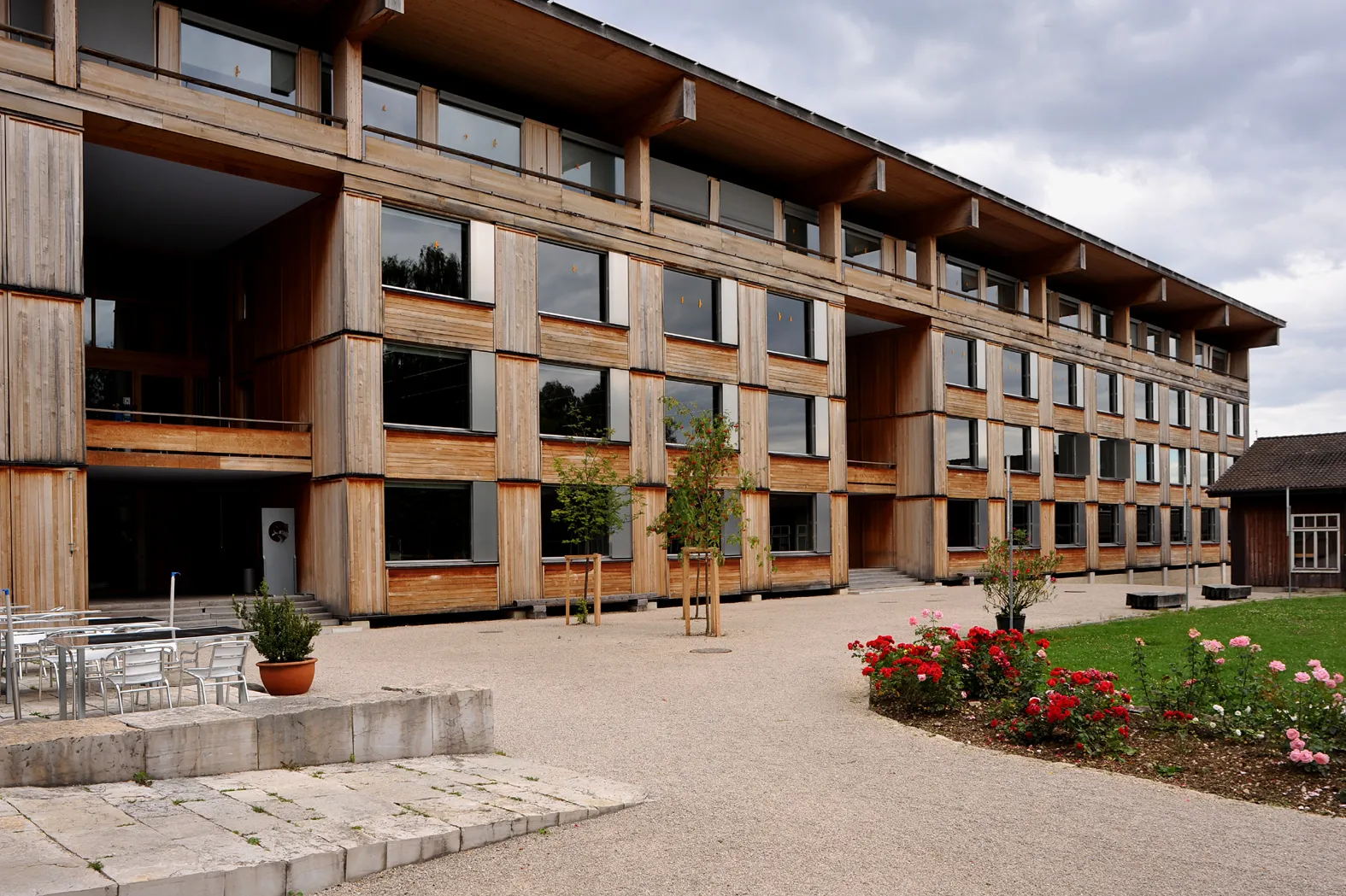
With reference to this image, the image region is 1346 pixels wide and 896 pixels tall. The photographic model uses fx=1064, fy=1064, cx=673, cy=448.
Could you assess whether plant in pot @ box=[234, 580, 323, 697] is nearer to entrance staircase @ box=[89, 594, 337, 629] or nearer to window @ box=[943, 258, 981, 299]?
entrance staircase @ box=[89, 594, 337, 629]

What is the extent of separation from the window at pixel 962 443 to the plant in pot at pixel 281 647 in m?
28.8

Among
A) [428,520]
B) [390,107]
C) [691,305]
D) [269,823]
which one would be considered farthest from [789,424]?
[269,823]

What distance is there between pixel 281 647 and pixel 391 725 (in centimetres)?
200

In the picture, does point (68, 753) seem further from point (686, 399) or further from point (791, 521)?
point (791, 521)

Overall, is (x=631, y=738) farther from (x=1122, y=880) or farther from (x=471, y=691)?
(x=1122, y=880)

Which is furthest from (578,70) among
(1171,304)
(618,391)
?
(1171,304)

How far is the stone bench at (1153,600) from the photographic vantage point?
2350 cm

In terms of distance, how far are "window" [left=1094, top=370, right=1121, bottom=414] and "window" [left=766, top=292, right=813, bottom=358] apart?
18.4 m

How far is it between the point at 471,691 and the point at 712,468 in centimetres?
1126

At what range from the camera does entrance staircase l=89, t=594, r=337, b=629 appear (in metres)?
19.7

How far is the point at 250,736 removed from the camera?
7.67 meters

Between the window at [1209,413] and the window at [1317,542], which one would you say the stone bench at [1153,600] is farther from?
the window at [1209,413]

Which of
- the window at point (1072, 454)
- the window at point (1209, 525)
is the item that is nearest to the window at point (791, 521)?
the window at point (1072, 454)

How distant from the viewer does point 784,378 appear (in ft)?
101
